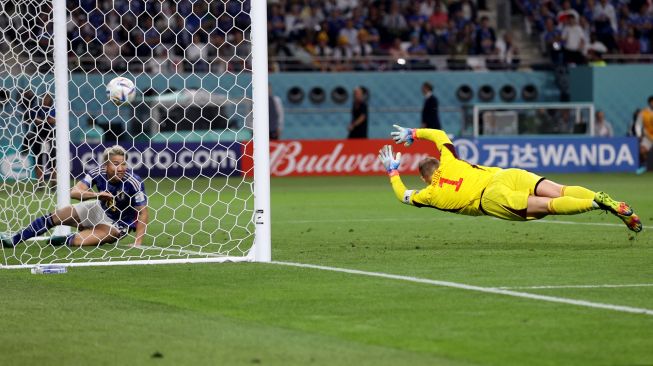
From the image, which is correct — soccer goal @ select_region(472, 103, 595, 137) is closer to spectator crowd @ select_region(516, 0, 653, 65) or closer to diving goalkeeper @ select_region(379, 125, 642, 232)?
spectator crowd @ select_region(516, 0, 653, 65)

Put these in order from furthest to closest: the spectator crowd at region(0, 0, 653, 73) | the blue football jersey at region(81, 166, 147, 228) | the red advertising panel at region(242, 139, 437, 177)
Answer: the spectator crowd at region(0, 0, 653, 73) → the red advertising panel at region(242, 139, 437, 177) → the blue football jersey at region(81, 166, 147, 228)

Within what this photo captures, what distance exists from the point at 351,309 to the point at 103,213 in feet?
19.3

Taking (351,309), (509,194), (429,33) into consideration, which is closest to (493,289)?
(351,309)

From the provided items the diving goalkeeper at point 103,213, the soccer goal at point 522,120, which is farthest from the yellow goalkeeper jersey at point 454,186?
the soccer goal at point 522,120

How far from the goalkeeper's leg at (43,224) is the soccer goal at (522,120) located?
20817 millimetres

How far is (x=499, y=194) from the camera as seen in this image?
1268 centimetres

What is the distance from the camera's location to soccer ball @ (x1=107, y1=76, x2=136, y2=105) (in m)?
13.7

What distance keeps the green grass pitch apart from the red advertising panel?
1636cm

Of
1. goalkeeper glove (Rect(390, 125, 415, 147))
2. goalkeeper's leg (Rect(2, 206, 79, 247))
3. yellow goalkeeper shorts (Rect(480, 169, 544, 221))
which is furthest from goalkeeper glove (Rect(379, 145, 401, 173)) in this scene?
goalkeeper's leg (Rect(2, 206, 79, 247))

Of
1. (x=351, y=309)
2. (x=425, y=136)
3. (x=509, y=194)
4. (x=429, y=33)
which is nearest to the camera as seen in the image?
(x=351, y=309)

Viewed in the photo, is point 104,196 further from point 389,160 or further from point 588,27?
point 588,27

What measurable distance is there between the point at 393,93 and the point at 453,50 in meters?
2.31

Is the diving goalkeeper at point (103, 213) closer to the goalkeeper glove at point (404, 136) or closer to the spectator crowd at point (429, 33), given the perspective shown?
the goalkeeper glove at point (404, 136)

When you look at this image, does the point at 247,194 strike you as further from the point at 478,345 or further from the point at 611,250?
the point at 478,345
